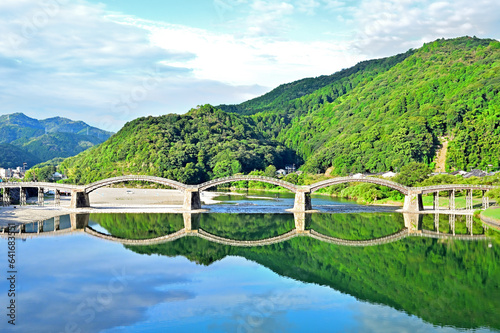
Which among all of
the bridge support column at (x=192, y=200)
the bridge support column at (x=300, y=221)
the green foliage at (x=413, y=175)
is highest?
the green foliage at (x=413, y=175)

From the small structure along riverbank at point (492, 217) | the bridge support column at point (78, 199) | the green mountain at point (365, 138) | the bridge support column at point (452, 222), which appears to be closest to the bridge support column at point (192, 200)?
the bridge support column at point (78, 199)

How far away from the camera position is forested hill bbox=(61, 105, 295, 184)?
136875 millimetres

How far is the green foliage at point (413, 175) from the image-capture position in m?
84.8

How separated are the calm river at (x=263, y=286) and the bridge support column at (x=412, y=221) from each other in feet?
7.29

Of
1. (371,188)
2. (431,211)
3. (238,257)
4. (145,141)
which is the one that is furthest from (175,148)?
(238,257)

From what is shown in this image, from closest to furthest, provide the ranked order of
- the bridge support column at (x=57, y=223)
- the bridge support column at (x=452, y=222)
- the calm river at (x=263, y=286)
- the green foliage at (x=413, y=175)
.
Answer: the calm river at (x=263, y=286) < the bridge support column at (x=57, y=223) < the bridge support column at (x=452, y=222) < the green foliage at (x=413, y=175)

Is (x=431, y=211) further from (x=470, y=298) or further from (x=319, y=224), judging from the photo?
(x=470, y=298)

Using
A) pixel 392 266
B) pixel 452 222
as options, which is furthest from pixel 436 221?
pixel 392 266

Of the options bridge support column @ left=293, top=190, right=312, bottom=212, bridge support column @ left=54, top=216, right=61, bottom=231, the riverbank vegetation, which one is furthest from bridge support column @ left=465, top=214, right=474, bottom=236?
bridge support column @ left=54, top=216, right=61, bottom=231

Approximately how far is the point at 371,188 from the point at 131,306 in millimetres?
68828

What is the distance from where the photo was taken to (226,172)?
141 m

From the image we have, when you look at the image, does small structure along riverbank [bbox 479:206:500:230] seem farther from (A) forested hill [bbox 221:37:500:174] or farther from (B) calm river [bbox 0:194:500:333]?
(A) forested hill [bbox 221:37:500:174]

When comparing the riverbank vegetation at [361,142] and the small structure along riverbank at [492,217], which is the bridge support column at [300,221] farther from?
the riverbank vegetation at [361,142]

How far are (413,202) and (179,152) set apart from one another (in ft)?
266
